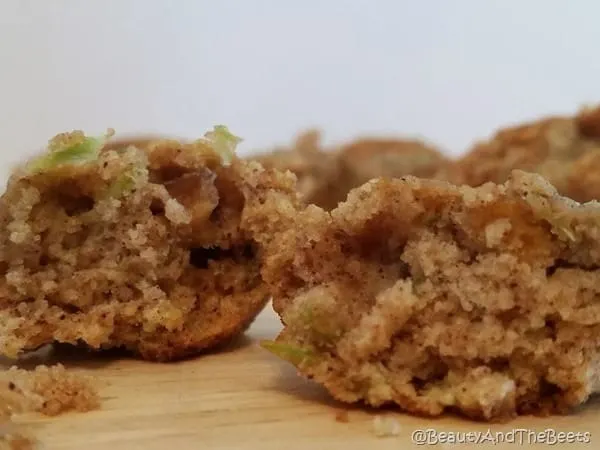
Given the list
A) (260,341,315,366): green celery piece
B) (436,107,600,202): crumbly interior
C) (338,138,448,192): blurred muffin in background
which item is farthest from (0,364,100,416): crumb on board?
(338,138,448,192): blurred muffin in background

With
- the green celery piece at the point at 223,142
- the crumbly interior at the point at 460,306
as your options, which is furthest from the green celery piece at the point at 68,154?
the crumbly interior at the point at 460,306

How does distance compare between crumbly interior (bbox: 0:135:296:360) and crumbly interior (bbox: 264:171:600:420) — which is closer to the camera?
crumbly interior (bbox: 264:171:600:420)

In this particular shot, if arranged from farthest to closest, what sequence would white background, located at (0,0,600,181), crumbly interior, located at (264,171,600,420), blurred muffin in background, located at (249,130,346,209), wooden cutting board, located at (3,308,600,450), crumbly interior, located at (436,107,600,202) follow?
1. white background, located at (0,0,600,181)
2. blurred muffin in background, located at (249,130,346,209)
3. crumbly interior, located at (436,107,600,202)
4. crumbly interior, located at (264,171,600,420)
5. wooden cutting board, located at (3,308,600,450)

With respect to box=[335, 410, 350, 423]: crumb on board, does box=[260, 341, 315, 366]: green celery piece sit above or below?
above

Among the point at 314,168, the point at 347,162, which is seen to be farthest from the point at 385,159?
the point at 314,168

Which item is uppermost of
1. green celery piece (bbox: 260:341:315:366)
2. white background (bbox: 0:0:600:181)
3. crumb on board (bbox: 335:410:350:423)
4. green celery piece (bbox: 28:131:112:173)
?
white background (bbox: 0:0:600:181)

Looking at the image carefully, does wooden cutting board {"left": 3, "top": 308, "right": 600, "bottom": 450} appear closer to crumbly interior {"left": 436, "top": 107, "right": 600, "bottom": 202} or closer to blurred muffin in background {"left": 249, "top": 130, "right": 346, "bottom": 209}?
crumbly interior {"left": 436, "top": 107, "right": 600, "bottom": 202}

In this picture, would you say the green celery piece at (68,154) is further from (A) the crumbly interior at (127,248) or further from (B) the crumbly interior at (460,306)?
(B) the crumbly interior at (460,306)
